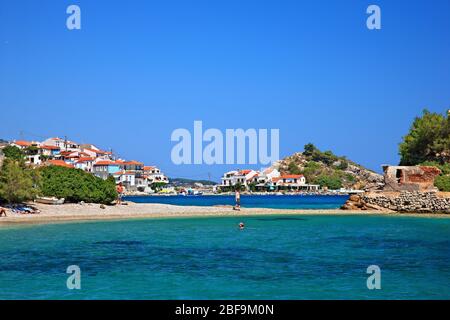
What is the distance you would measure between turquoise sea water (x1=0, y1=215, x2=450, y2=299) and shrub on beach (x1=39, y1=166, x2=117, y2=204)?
15246mm

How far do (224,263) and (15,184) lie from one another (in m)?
28.1

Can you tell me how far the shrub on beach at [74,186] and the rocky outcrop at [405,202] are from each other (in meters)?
25.4

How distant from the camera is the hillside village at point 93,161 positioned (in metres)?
104

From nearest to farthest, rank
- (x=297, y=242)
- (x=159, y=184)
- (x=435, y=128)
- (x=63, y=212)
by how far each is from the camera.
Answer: (x=297, y=242)
(x=63, y=212)
(x=435, y=128)
(x=159, y=184)

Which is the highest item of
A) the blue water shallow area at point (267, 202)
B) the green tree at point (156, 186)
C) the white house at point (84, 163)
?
the white house at point (84, 163)

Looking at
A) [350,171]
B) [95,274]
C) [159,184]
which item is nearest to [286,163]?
[350,171]

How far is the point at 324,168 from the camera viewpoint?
17988 centimetres

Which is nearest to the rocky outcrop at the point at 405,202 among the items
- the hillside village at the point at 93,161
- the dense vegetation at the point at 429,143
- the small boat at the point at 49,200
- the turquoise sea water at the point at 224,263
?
the dense vegetation at the point at 429,143

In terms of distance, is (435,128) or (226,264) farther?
(435,128)

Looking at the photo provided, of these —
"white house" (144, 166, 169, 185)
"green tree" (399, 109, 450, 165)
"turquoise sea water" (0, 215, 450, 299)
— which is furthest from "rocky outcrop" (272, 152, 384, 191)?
"turquoise sea water" (0, 215, 450, 299)

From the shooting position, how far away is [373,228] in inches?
1469

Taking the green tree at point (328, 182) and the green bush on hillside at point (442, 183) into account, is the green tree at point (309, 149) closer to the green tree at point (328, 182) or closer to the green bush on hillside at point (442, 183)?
the green tree at point (328, 182)

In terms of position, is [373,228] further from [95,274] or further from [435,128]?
[435,128]
